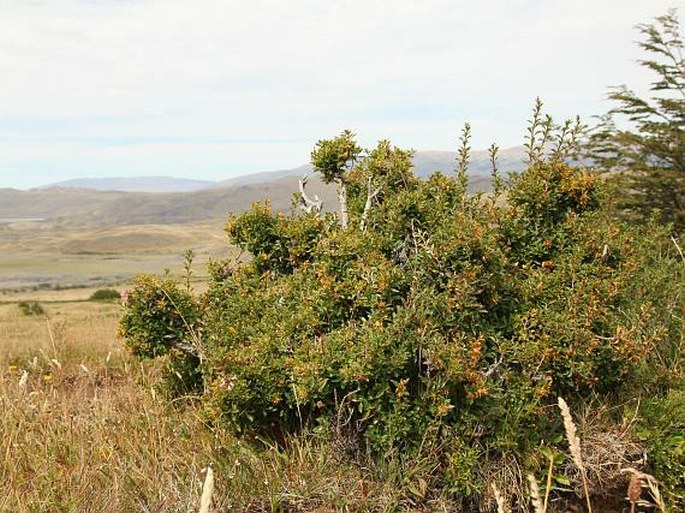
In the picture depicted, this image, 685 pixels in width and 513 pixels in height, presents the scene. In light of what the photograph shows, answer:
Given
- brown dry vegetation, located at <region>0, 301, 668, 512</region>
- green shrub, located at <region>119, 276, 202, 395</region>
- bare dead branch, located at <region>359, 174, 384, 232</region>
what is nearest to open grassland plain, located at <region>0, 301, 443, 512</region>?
brown dry vegetation, located at <region>0, 301, 668, 512</region>

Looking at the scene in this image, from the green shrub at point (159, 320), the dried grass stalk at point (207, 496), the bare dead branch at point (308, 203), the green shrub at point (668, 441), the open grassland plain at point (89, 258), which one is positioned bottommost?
the open grassland plain at point (89, 258)

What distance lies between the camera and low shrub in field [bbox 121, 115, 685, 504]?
3.94 m

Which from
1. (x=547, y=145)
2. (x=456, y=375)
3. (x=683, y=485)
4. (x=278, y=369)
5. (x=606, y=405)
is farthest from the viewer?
(x=547, y=145)

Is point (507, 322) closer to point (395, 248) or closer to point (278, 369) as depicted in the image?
point (395, 248)

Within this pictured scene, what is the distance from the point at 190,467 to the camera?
13.4 feet

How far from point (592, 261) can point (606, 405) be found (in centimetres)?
110

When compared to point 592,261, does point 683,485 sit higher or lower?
lower

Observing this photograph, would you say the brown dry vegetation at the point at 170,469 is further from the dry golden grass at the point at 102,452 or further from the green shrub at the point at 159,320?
the green shrub at the point at 159,320

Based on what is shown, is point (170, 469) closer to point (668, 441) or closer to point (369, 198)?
point (369, 198)

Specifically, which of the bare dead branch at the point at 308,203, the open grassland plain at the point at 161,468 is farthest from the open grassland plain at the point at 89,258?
the open grassland plain at the point at 161,468

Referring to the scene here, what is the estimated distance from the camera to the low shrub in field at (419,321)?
394 centimetres

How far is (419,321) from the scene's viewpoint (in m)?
3.97

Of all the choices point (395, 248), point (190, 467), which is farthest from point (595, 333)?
point (190, 467)

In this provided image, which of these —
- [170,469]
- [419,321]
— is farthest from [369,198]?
[170,469]
